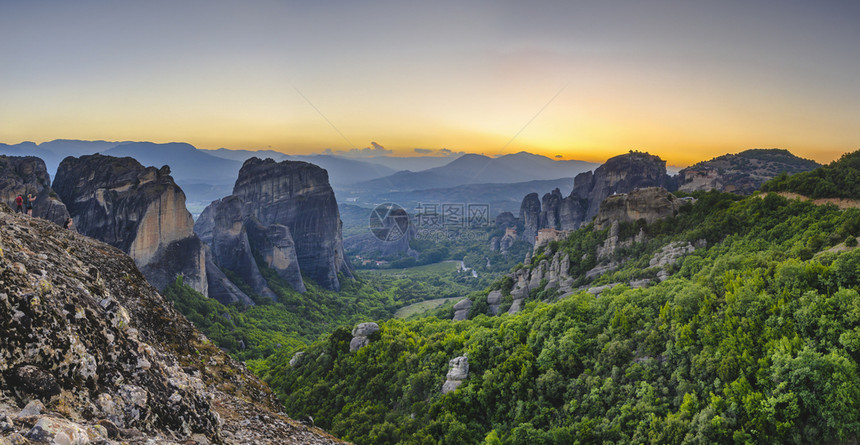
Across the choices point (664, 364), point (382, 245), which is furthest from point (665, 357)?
point (382, 245)

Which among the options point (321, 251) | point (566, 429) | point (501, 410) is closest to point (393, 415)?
point (501, 410)

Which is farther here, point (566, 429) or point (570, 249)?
point (570, 249)

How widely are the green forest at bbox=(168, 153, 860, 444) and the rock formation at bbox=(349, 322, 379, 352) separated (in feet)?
1.77

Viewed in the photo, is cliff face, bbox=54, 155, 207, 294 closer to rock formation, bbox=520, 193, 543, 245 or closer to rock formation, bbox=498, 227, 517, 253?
rock formation, bbox=498, 227, 517, 253

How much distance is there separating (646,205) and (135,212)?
46949 millimetres

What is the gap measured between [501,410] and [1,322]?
16648mm

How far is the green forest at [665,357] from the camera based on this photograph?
11242mm

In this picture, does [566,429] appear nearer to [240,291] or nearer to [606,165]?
[240,291]

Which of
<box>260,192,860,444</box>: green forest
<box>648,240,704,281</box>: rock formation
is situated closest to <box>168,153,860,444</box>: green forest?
<box>260,192,860,444</box>: green forest

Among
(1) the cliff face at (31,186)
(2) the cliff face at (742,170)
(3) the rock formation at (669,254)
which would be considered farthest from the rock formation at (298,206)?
(2) the cliff face at (742,170)

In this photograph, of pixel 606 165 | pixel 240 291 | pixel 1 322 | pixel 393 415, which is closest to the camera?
pixel 1 322

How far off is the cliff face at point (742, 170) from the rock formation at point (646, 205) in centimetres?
3667

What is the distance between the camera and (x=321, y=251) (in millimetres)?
68750

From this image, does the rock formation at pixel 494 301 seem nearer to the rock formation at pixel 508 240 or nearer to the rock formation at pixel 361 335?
the rock formation at pixel 361 335
